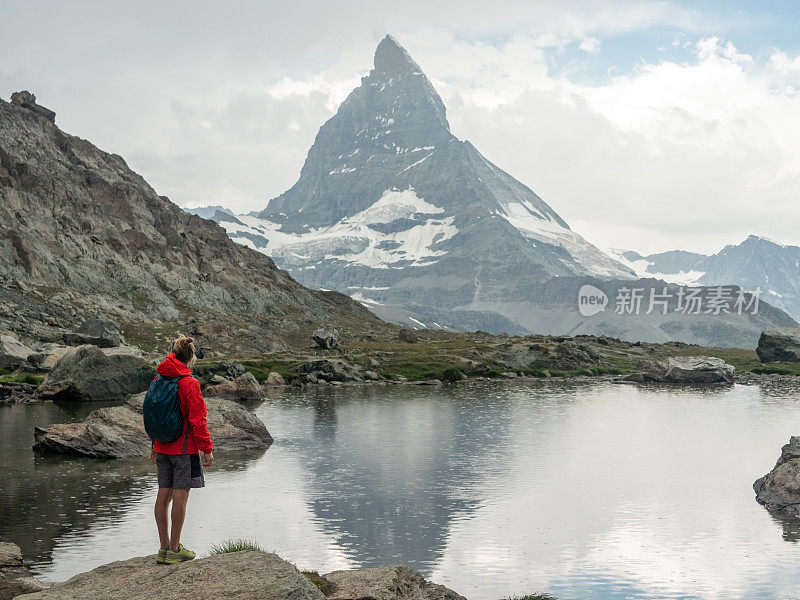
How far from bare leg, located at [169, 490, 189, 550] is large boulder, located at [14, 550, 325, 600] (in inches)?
31.0

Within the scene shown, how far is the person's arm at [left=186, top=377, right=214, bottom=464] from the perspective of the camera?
1598 cm

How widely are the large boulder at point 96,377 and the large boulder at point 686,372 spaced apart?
68.7m

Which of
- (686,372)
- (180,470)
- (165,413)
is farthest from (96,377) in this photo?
(686,372)

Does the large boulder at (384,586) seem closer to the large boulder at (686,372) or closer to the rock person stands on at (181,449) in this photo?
the rock person stands on at (181,449)

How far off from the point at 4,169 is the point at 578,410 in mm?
132288

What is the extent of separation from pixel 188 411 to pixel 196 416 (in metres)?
0.19

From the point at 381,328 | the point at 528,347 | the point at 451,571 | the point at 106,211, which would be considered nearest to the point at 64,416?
the point at 451,571

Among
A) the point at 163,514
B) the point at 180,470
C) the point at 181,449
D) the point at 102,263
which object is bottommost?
the point at 163,514

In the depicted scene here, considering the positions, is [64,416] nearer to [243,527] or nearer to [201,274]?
[243,527]

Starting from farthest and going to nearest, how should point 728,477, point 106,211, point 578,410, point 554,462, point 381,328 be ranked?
point 381,328 < point 106,211 < point 578,410 < point 554,462 < point 728,477

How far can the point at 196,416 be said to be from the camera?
1603 cm

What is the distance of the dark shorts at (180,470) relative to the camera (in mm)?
16234

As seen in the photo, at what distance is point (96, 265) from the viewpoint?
146 metres

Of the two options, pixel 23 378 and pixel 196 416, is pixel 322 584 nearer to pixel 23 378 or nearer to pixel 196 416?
pixel 196 416
